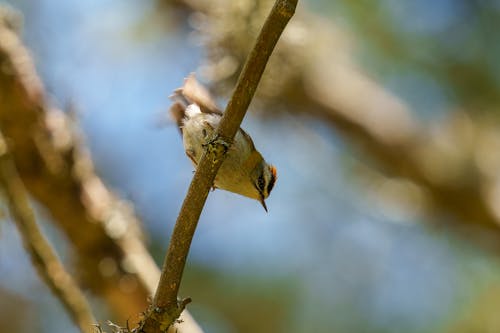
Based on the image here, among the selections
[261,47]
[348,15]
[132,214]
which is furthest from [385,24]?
[261,47]

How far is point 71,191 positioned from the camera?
10.1 feet

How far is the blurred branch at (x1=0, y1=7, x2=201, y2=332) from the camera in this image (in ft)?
9.68

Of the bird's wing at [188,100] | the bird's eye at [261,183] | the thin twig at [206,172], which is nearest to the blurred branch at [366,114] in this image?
the bird's eye at [261,183]

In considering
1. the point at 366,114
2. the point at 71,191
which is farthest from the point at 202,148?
the point at 366,114

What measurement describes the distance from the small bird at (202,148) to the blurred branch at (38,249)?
0.55m

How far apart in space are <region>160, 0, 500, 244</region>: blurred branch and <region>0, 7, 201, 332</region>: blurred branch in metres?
0.73

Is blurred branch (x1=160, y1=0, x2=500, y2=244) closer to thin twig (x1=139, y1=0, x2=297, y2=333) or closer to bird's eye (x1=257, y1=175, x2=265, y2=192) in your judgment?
bird's eye (x1=257, y1=175, x2=265, y2=192)

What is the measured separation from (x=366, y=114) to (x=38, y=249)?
234 centimetres

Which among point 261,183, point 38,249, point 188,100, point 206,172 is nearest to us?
point 206,172

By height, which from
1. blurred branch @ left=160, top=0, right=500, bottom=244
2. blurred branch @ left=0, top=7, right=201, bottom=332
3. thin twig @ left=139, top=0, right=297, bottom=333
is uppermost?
blurred branch @ left=160, top=0, right=500, bottom=244

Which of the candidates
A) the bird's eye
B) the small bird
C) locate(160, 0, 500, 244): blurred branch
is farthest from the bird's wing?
locate(160, 0, 500, 244): blurred branch

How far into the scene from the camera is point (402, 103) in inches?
168

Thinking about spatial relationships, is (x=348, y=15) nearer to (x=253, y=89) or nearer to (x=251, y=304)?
(x=251, y=304)

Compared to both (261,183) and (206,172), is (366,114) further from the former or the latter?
(206,172)
